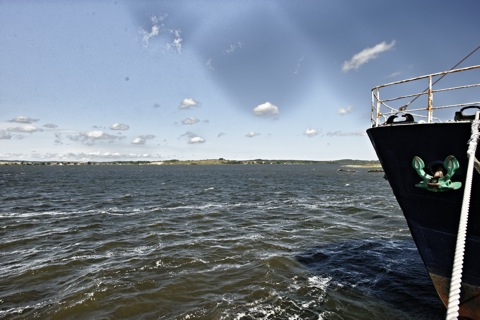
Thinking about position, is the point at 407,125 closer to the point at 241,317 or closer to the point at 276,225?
the point at 241,317

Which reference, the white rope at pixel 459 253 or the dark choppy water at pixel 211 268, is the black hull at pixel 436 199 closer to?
the white rope at pixel 459 253

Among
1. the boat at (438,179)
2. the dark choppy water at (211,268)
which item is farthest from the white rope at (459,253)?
the dark choppy water at (211,268)

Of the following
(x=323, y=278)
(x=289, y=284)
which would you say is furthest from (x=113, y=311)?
(x=323, y=278)

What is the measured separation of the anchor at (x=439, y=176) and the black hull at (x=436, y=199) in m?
0.14

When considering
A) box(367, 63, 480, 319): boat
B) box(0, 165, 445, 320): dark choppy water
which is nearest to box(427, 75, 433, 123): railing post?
box(367, 63, 480, 319): boat

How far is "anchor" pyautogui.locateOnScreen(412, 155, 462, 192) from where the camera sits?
635 centimetres

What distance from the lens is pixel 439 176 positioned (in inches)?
259

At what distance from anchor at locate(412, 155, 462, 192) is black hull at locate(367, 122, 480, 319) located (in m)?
0.14

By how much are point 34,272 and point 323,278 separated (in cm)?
1125

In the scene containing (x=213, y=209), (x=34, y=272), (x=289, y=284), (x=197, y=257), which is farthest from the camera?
(x=213, y=209)

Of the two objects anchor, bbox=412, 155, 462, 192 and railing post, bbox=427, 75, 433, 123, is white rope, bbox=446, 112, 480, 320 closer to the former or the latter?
anchor, bbox=412, 155, 462, 192

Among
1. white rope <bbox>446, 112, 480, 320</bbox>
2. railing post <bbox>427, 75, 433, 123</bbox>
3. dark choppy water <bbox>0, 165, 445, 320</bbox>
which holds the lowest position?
dark choppy water <bbox>0, 165, 445, 320</bbox>

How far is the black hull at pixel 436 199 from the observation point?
6406 mm

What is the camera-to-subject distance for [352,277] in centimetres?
1098
